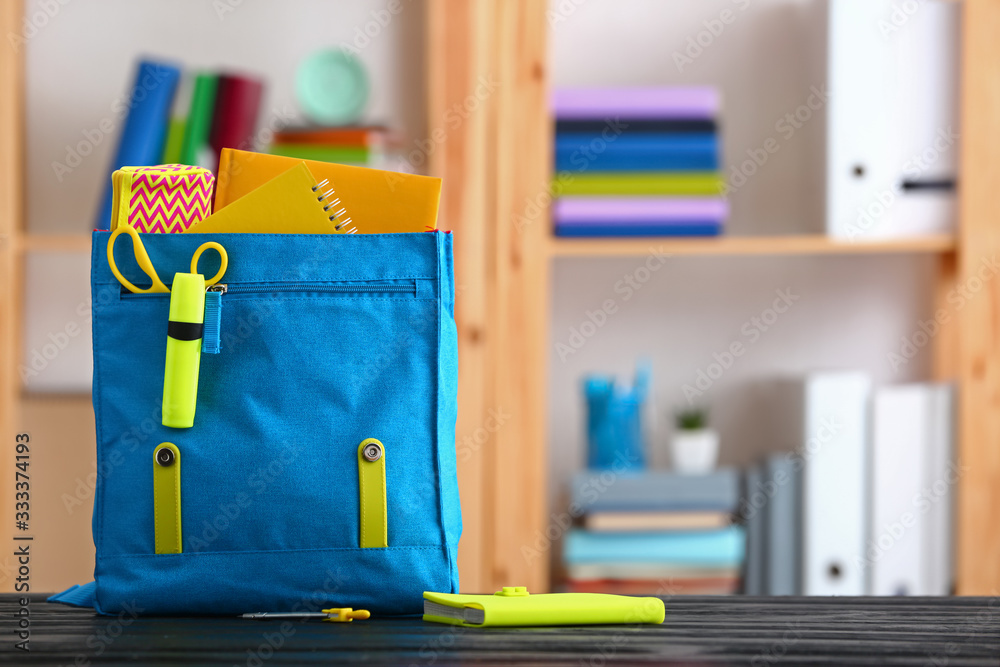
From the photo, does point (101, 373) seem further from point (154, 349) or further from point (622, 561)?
point (622, 561)

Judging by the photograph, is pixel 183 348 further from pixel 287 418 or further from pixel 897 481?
pixel 897 481

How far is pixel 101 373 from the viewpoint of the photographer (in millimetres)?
599

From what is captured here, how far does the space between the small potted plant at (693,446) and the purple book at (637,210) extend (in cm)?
35

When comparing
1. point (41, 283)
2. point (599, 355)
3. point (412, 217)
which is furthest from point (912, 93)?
point (41, 283)

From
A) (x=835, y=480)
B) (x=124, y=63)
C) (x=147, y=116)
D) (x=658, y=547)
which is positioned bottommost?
(x=658, y=547)

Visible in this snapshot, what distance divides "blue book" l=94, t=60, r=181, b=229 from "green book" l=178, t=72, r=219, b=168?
39mm

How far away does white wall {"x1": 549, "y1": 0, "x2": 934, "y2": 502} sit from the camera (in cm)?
183

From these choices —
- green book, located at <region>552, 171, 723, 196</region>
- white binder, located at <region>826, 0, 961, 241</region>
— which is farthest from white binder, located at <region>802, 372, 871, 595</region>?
green book, located at <region>552, 171, 723, 196</region>

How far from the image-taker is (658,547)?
1599mm

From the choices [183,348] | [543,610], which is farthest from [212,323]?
[543,610]

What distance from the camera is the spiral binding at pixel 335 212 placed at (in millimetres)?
613

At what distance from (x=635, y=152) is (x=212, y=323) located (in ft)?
3.80

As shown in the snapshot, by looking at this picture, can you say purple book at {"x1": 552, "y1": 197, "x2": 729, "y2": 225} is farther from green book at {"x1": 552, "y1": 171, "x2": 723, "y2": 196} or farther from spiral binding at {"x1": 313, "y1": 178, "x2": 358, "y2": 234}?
spiral binding at {"x1": 313, "y1": 178, "x2": 358, "y2": 234}

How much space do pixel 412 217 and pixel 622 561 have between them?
1095mm
